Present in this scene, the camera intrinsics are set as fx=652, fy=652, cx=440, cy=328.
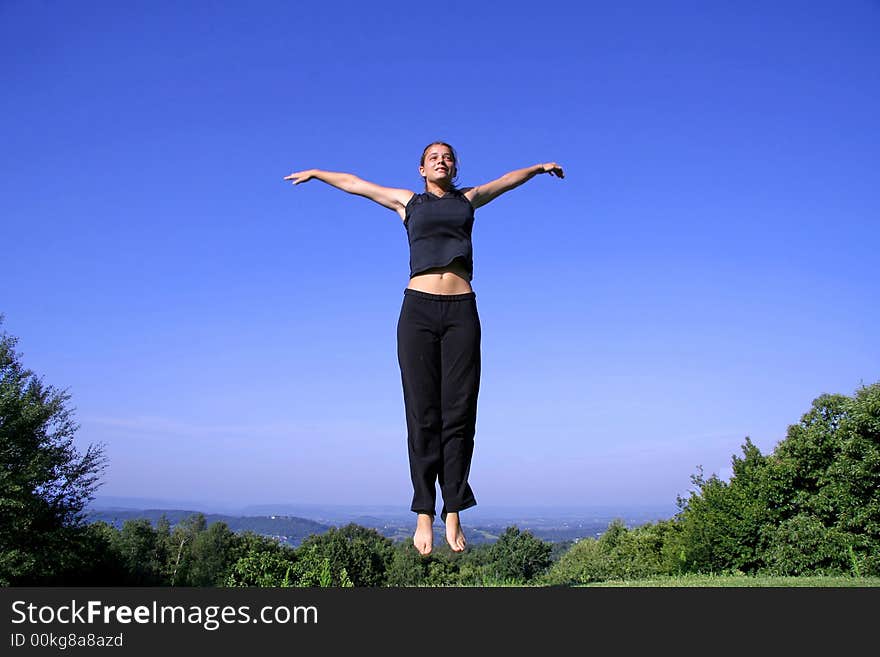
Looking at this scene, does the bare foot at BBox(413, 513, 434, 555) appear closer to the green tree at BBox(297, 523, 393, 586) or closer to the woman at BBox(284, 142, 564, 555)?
the woman at BBox(284, 142, 564, 555)

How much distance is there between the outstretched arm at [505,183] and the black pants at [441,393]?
42.7 inches

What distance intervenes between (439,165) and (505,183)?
68cm

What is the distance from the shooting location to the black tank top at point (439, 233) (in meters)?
5.81

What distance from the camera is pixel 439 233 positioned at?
5.86m

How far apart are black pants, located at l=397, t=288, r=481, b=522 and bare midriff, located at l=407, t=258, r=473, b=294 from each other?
6 cm

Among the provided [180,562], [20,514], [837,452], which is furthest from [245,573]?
[837,452]

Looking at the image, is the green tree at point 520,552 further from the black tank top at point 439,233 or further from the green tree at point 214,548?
the black tank top at point 439,233

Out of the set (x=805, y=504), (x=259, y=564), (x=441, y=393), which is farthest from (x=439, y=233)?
(x=259, y=564)

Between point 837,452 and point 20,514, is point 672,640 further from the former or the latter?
point 20,514

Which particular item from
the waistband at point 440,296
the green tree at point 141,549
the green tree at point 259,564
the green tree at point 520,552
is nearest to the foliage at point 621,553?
the green tree at point 520,552

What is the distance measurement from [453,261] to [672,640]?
3359mm

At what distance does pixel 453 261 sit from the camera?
19.0 ft

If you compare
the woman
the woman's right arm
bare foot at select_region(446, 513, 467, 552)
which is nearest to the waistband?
the woman

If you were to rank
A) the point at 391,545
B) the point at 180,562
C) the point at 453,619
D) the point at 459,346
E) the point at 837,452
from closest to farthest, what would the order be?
the point at 453,619, the point at 459,346, the point at 837,452, the point at 180,562, the point at 391,545
